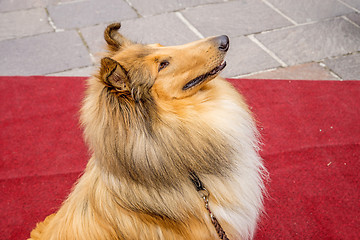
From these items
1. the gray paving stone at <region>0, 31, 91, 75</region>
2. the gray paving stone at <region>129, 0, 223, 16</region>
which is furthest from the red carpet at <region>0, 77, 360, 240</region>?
the gray paving stone at <region>129, 0, 223, 16</region>

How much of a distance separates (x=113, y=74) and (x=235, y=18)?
140 inches

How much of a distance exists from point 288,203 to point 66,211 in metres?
1.63

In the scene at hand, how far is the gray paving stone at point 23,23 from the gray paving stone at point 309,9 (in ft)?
10.2

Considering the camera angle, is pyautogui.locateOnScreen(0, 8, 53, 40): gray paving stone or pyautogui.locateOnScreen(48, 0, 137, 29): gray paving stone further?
pyautogui.locateOnScreen(48, 0, 137, 29): gray paving stone

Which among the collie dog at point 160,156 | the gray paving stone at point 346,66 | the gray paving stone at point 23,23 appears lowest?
the gray paving stone at point 23,23

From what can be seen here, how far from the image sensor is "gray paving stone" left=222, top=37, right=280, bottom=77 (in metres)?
4.21

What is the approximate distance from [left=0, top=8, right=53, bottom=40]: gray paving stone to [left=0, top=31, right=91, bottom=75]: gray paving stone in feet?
0.46

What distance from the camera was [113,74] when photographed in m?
1.78

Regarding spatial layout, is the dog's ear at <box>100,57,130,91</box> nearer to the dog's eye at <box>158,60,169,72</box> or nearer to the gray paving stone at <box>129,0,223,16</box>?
the dog's eye at <box>158,60,169,72</box>

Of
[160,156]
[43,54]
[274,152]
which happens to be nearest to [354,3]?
[274,152]

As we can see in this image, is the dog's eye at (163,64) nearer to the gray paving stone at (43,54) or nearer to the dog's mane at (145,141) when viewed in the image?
the dog's mane at (145,141)

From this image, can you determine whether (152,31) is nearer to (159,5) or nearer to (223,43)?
(159,5)

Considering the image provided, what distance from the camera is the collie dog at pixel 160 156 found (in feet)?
6.20

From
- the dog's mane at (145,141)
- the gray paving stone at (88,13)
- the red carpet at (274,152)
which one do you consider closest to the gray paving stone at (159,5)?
the gray paving stone at (88,13)
